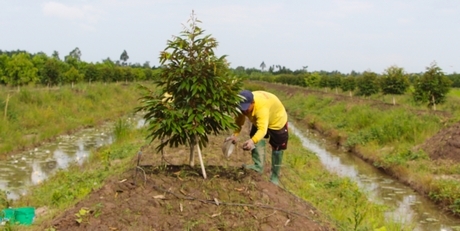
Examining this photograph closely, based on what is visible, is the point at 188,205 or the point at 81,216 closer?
the point at 81,216

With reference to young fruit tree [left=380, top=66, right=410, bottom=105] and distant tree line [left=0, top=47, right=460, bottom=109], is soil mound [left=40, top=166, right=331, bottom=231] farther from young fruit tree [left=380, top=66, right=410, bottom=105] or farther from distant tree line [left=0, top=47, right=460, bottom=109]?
young fruit tree [left=380, top=66, right=410, bottom=105]

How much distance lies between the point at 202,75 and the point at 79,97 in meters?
19.7

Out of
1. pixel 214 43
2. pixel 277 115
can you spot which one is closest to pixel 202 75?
pixel 214 43

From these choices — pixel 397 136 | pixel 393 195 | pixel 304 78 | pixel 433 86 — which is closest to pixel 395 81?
pixel 433 86

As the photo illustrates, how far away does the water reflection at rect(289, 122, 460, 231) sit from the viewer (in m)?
8.23

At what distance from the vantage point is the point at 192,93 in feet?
17.1

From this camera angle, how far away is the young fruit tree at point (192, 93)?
529 cm

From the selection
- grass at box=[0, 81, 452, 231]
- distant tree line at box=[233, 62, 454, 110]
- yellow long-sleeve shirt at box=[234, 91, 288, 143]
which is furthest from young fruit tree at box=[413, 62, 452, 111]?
yellow long-sleeve shirt at box=[234, 91, 288, 143]

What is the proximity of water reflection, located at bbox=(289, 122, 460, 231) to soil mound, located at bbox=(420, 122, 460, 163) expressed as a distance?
1.36 m

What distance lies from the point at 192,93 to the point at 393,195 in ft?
21.5

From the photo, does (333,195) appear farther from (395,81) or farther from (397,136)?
(395,81)

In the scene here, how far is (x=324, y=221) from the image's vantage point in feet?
18.1

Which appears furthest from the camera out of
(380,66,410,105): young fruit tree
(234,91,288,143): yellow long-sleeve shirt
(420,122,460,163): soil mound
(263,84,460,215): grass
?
(380,66,410,105): young fruit tree

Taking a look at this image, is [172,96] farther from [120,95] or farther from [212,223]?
[120,95]
